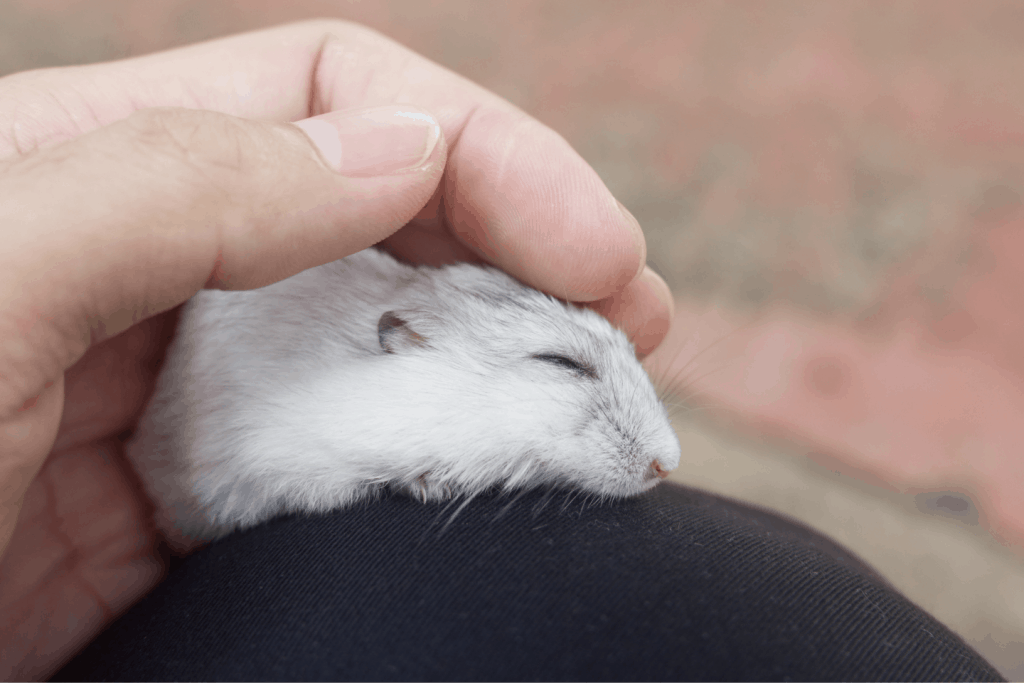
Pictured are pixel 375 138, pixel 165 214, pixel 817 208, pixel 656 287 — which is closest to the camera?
pixel 165 214

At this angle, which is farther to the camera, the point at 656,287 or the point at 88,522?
the point at 656,287

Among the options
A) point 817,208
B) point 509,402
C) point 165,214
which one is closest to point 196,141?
point 165,214

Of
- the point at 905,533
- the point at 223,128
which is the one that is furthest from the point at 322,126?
the point at 905,533

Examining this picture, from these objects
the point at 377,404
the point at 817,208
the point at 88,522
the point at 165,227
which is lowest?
the point at 88,522

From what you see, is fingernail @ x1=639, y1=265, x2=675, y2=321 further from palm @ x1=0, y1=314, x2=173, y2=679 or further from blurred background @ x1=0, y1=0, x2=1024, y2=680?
palm @ x1=0, y1=314, x2=173, y2=679

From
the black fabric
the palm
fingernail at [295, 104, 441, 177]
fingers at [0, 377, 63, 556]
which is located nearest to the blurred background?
the black fabric

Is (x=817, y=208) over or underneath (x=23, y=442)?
over


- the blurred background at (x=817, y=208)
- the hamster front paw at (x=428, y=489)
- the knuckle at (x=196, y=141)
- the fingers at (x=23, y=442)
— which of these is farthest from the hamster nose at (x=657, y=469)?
the blurred background at (x=817, y=208)

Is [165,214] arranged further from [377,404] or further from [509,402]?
[509,402]

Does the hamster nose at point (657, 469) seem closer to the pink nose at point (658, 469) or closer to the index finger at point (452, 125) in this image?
the pink nose at point (658, 469)
